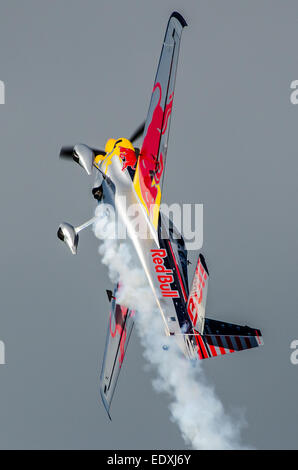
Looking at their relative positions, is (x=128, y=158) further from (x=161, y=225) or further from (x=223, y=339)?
(x=223, y=339)

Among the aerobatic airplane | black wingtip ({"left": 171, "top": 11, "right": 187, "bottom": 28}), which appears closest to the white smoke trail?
the aerobatic airplane

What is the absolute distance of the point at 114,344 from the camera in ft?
96.0

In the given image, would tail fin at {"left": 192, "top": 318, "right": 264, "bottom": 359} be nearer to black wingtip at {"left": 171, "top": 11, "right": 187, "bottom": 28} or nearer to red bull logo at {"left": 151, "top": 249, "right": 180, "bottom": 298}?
red bull logo at {"left": 151, "top": 249, "right": 180, "bottom": 298}

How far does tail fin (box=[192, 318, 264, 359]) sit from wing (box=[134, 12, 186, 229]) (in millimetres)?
3650

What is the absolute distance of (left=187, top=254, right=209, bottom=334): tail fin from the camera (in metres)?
26.6

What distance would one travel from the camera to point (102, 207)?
87.4 feet

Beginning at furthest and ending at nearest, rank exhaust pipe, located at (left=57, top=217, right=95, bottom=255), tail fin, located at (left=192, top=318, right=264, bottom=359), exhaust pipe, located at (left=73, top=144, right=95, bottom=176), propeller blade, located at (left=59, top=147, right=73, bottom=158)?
propeller blade, located at (left=59, top=147, right=73, bottom=158) → exhaust pipe, located at (left=73, top=144, right=95, bottom=176) → tail fin, located at (left=192, top=318, right=264, bottom=359) → exhaust pipe, located at (left=57, top=217, right=95, bottom=255)

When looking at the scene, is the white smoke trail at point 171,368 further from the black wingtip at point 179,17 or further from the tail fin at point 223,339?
the black wingtip at point 179,17

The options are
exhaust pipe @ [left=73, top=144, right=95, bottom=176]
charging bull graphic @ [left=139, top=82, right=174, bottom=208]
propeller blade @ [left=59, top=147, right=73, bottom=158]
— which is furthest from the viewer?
propeller blade @ [left=59, top=147, right=73, bottom=158]

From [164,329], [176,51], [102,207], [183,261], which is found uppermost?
[176,51]
